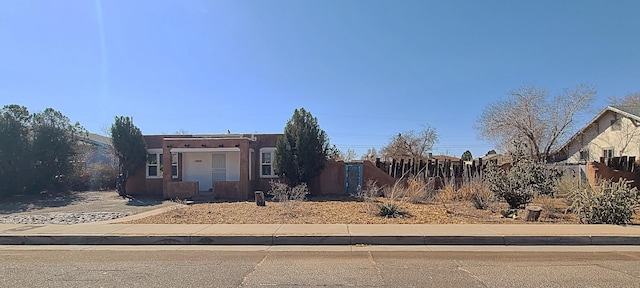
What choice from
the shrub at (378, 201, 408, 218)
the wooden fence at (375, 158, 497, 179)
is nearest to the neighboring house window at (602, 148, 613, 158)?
the wooden fence at (375, 158, 497, 179)

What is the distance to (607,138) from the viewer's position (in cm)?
2589

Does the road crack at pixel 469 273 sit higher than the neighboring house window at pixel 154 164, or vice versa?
the neighboring house window at pixel 154 164

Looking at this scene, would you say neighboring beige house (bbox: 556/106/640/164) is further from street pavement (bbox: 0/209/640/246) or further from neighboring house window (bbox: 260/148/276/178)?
neighboring house window (bbox: 260/148/276/178)

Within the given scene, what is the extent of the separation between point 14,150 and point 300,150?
46.8 feet

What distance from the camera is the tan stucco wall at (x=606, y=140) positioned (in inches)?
933

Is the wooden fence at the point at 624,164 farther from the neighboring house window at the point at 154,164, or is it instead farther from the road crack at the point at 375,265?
the neighboring house window at the point at 154,164

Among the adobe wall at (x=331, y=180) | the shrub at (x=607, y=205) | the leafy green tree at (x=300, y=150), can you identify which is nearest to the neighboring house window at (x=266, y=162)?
the leafy green tree at (x=300, y=150)

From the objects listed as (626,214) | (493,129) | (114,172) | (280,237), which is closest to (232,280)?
(280,237)

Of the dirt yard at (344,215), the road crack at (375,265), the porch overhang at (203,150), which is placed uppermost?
the porch overhang at (203,150)

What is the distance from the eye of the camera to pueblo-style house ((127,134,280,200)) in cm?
1852

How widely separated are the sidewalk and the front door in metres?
10.9

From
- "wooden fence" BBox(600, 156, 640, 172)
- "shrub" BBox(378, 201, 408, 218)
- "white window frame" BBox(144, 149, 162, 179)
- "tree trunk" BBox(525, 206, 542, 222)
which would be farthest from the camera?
"white window frame" BBox(144, 149, 162, 179)

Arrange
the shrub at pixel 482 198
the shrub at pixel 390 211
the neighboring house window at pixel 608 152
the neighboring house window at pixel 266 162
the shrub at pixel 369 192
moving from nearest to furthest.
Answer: the shrub at pixel 390 211, the shrub at pixel 482 198, the shrub at pixel 369 192, the neighboring house window at pixel 266 162, the neighboring house window at pixel 608 152

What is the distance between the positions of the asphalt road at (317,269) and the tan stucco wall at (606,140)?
853 inches
